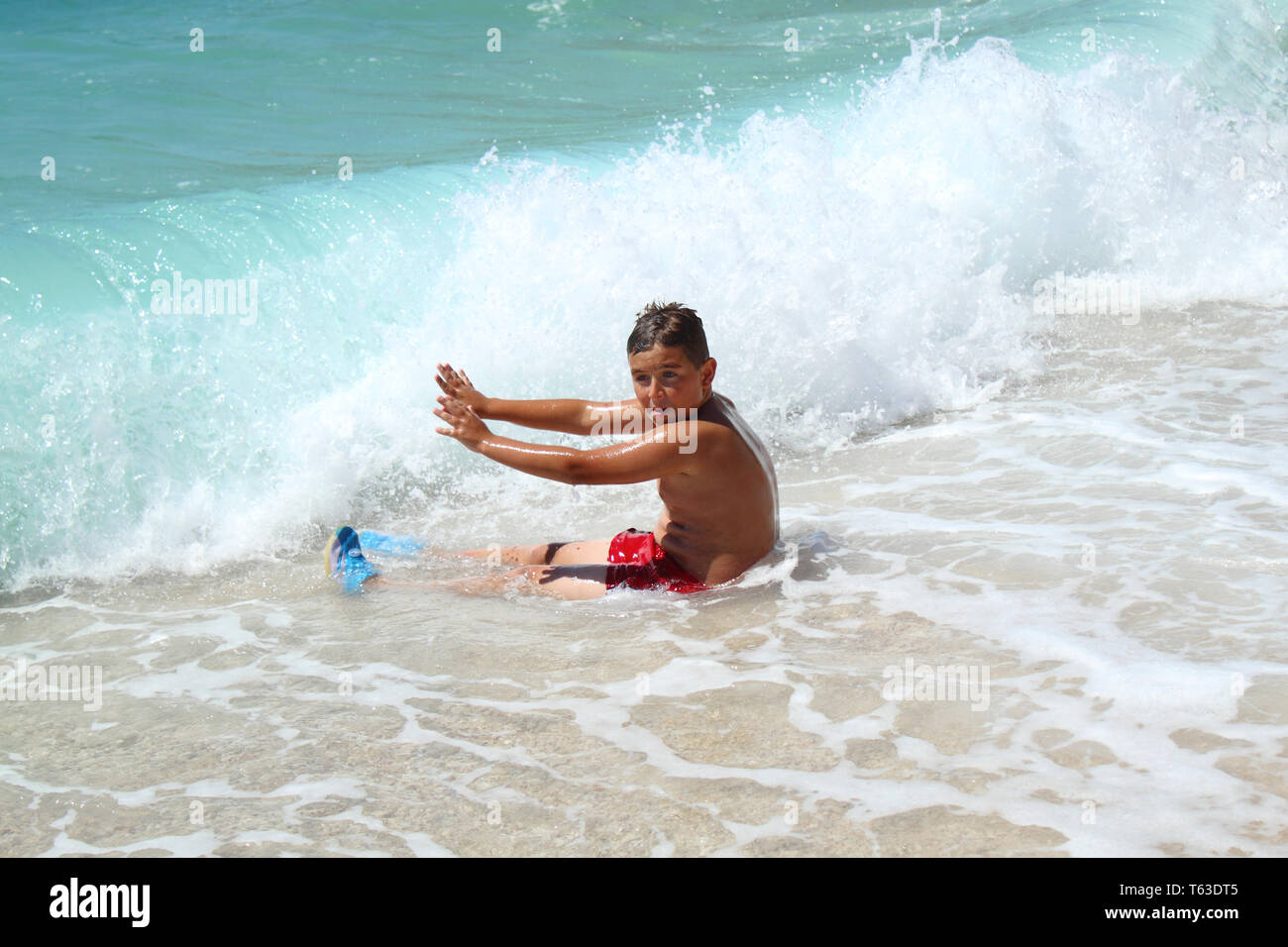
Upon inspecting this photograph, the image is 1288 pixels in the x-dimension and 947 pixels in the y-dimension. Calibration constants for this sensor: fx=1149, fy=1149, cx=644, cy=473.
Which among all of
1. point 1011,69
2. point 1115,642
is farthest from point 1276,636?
point 1011,69

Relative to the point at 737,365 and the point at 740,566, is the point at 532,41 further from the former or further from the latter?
the point at 740,566

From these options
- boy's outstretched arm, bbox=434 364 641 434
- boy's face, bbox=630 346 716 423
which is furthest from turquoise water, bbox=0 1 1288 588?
boy's face, bbox=630 346 716 423

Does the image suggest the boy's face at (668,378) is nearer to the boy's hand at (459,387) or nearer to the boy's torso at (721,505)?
the boy's torso at (721,505)

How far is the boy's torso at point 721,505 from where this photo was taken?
164 inches

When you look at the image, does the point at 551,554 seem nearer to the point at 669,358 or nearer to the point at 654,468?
the point at 654,468

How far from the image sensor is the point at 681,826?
2.84 meters

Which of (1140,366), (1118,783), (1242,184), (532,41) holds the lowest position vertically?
(1118,783)

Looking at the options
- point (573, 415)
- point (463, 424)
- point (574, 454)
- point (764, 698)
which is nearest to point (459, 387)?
point (463, 424)

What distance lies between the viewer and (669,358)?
158 inches

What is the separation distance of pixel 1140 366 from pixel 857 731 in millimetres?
4290
